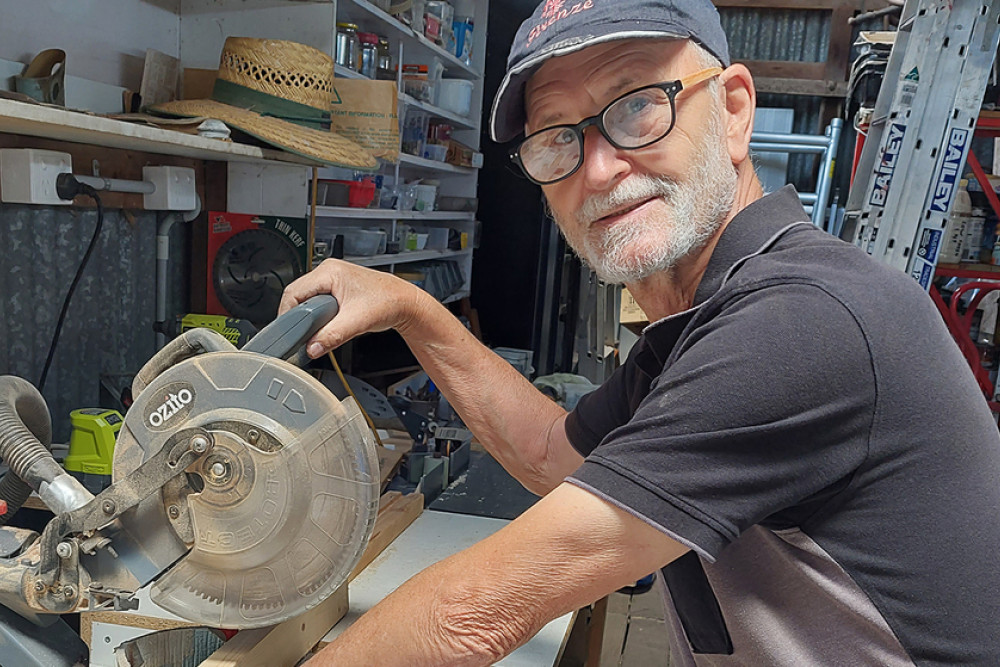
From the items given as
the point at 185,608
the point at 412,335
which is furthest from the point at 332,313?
the point at 185,608

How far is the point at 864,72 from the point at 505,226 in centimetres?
261

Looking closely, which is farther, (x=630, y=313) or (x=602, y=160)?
(x=630, y=313)

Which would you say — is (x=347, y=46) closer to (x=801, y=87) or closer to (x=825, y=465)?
(x=825, y=465)

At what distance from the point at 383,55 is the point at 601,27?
292 centimetres

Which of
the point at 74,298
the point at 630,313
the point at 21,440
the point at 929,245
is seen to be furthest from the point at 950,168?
the point at 21,440

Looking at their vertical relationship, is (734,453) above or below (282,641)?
above

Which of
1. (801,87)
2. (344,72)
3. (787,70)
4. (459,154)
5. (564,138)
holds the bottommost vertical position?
(564,138)

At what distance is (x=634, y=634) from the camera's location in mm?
2951

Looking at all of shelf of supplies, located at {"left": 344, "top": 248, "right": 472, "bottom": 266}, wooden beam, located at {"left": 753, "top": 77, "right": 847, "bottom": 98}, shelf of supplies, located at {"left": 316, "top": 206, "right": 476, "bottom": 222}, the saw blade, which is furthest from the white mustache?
wooden beam, located at {"left": 753, "top": 77, "right": 847, "bottom": 98}

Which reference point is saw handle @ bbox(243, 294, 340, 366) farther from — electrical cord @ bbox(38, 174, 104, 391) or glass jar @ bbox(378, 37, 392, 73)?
glass jar @ bbox(378, 37, 392, 73)

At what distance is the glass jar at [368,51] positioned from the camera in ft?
11.4

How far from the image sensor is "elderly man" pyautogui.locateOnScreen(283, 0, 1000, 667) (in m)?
0.73

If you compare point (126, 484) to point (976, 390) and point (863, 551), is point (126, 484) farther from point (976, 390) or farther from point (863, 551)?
point (976, 390)

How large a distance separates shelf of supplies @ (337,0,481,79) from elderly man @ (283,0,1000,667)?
242 cm
